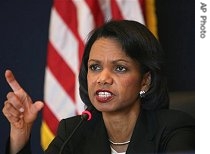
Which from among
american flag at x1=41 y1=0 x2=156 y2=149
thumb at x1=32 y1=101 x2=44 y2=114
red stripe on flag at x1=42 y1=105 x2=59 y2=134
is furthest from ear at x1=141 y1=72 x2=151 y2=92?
red stripe on flag at x1=42 y1=105 x2=59 y2=134

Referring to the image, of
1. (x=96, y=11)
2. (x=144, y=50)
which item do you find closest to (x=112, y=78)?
(x=144, y=50)

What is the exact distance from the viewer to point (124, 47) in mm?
1276

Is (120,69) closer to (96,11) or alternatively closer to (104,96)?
(104,96)

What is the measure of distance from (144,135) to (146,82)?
0.58 feet

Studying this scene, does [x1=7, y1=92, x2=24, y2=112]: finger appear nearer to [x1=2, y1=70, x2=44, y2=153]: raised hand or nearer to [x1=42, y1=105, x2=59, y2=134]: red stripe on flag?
[x1=2, y1=70, x2=44, y2=153]: raised hand

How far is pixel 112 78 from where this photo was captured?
1.21 metres

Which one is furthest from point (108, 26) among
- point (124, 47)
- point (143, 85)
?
point (143, 85)

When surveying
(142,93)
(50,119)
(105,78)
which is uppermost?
(105,78)

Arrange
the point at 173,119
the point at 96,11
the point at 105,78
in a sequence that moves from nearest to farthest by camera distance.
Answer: the point at 105,78
the point at 173,119
the point at 96,11

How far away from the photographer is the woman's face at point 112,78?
1.22 metres

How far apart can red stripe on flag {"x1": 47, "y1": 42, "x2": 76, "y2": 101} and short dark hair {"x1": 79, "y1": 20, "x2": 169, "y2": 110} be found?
0.71 meters

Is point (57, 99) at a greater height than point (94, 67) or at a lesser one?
lesser

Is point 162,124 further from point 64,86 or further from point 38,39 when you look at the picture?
point 38,39

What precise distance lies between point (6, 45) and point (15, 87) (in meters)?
1.35
